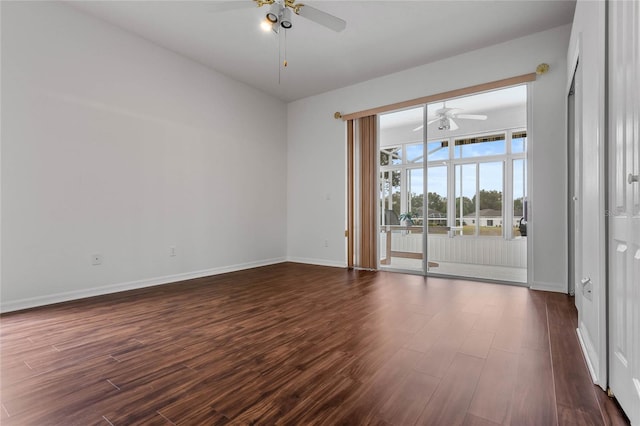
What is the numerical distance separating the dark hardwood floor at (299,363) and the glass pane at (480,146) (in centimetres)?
303

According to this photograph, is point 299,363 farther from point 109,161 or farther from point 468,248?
point 468,248

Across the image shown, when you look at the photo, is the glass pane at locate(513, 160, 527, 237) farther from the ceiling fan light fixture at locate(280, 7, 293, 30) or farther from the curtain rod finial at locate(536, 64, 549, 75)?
the ceiling fan light fixture at locate(280, 7, 293, 30)

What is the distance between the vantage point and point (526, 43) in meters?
3.69

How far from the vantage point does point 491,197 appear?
5.30 metres

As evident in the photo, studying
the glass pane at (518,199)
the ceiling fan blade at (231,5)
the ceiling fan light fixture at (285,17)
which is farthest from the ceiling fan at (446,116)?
the ceiling fan blade at (231,5)

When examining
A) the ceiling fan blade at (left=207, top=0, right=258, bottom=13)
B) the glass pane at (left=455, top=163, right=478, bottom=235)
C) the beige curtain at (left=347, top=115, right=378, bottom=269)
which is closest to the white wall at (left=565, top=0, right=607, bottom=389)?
the ceiling fan blade at (left=207, top=0, right=258, bottom=13)

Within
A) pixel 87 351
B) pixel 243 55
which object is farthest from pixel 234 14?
pixel 87 351

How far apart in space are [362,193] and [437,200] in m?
1.25

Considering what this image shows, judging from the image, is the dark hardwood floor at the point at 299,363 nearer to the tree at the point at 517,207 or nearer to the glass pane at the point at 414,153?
the tree at the point at 517,207

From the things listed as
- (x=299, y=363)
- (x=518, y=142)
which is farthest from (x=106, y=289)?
(x=518, y=142)

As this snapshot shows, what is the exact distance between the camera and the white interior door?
1185 millimetres

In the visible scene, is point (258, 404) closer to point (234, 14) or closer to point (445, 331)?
point (445, 331)

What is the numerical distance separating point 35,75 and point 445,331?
4.35m

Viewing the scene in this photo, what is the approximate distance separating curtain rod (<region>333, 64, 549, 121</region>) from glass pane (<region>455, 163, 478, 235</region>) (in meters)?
1.60
